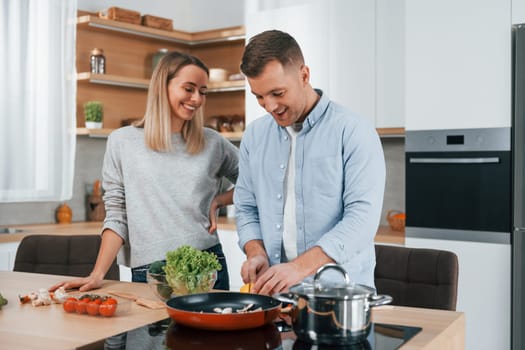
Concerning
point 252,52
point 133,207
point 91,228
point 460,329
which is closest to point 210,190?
point 133,207

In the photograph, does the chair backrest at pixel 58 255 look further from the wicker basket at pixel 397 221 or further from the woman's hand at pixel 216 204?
the wicker basket at pixel 397 221

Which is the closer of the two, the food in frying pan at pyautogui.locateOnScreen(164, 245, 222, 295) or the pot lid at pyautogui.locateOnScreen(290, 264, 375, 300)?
the pot lid at pyautogui.locateOnScreen(290, 264, 375, 300)

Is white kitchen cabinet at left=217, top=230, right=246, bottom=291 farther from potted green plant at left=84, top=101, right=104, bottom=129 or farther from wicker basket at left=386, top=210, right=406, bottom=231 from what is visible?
potted green plant at left=84, top=101, right=104, bottom=129

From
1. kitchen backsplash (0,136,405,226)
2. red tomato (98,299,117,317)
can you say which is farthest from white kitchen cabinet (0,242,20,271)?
red tomato (98,299,117,317)

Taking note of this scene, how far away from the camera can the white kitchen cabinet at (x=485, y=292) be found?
340 centimetres

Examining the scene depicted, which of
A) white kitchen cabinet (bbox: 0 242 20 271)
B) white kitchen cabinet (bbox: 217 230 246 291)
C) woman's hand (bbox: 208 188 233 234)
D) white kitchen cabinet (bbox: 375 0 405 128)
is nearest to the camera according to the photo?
woman's hand (bbox: 208 188 233 234)

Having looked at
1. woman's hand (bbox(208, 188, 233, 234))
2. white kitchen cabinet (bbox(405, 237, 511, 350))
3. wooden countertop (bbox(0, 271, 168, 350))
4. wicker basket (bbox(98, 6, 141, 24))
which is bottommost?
white kitchen cabinet (bbox(405, 237, 511, 350))

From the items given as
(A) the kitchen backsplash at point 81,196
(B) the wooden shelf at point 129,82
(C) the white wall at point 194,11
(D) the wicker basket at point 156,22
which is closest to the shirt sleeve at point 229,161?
(A) the kitchen backsplash at point 81,196

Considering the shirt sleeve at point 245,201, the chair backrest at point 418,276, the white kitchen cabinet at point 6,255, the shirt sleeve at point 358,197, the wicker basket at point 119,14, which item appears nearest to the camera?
the shirt sleeve at point 358,197

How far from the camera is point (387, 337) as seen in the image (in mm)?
1510

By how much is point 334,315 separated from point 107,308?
642mm

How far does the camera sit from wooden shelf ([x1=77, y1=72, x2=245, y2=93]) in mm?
4620

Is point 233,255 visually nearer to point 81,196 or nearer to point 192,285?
point 81,196

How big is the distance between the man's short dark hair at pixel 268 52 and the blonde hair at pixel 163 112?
0.55 meters
